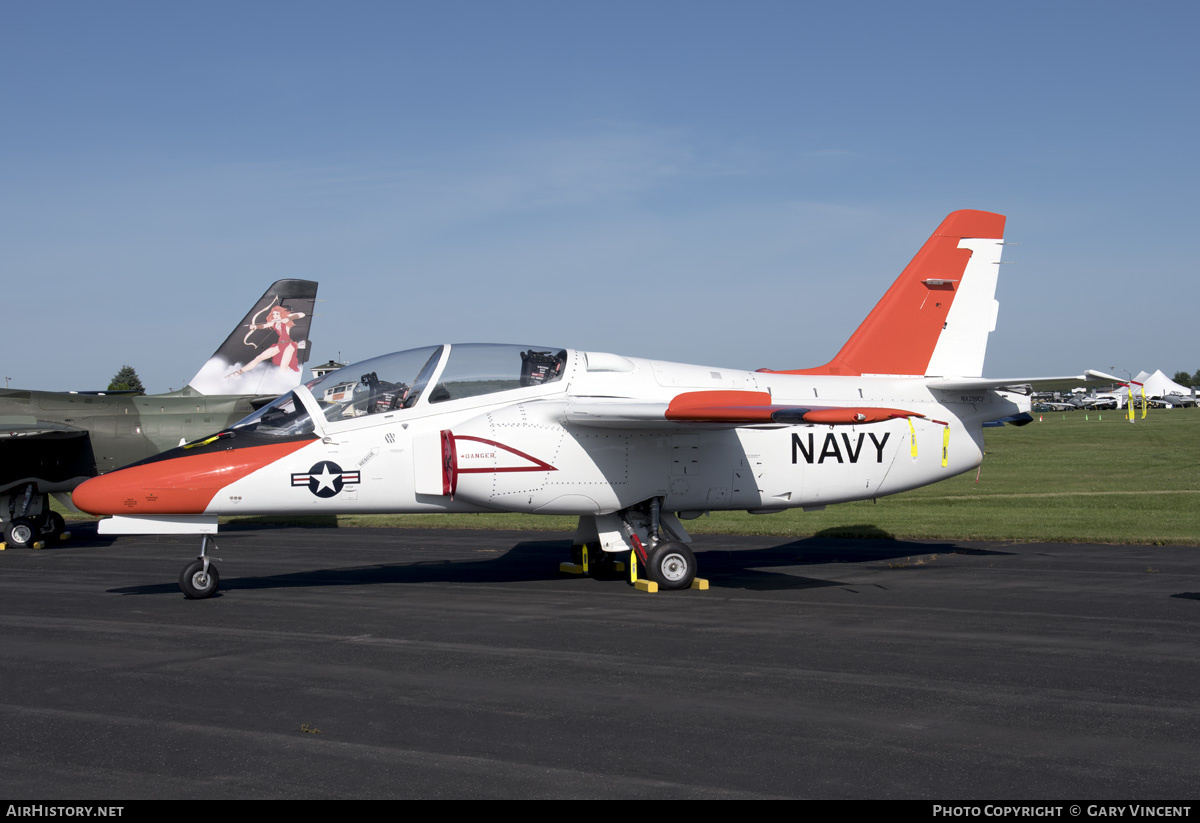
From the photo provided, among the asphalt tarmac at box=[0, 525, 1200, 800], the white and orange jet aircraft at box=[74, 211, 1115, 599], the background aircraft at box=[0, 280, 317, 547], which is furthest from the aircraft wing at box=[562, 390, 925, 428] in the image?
the background aircraft at box=[0, 280, 317, 547]

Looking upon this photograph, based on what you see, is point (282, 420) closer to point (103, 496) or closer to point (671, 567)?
point (103, 496)

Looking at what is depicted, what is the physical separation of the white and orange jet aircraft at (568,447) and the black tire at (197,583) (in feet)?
0.05

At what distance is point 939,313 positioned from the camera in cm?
1478

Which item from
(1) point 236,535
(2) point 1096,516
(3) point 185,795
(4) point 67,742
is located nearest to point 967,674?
(3) point 185,795

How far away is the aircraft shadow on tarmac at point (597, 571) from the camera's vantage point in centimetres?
1292

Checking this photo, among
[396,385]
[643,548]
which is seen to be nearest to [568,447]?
[643,548]

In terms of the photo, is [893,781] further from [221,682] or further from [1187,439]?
[1187,439]

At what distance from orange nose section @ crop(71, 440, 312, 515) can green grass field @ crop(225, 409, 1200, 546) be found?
9842 mm

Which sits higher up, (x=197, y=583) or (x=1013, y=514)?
(x=197, y=583)

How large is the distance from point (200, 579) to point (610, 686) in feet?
21.0

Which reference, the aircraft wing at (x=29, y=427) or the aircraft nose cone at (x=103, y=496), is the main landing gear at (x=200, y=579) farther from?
the aircraft wing at (x=29, y=427)

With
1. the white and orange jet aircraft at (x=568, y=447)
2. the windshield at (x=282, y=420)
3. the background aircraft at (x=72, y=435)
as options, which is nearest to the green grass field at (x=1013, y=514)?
the background aircraft at (x=72, y=435)

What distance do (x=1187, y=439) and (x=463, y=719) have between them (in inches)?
2031

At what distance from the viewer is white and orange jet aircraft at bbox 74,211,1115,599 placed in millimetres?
11133
